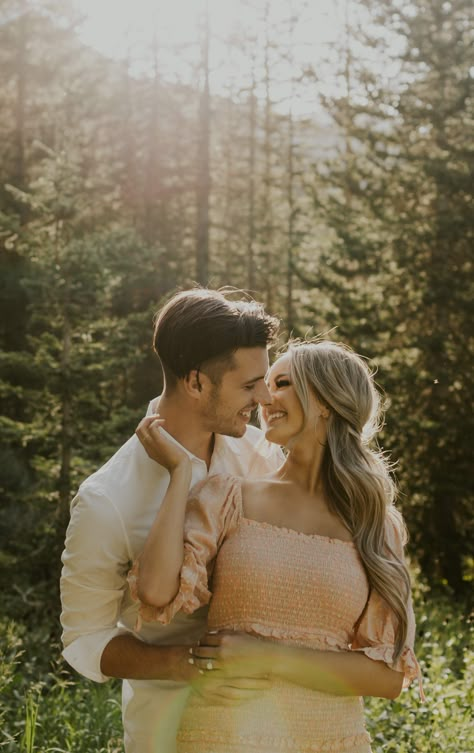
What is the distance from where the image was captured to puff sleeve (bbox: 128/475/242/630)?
2859 mm

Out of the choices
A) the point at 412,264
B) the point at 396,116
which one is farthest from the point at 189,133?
the point at 412,264

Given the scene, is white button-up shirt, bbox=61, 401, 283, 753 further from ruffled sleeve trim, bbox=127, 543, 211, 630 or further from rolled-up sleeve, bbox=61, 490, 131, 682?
ruffled sleeve trim, bbox=127, 543, 211, 630

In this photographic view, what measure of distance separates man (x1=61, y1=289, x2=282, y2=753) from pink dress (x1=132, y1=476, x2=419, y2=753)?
0.61 ft

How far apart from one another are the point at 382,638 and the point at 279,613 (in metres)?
0.35

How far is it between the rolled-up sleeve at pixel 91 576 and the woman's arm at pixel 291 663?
0.42 meters

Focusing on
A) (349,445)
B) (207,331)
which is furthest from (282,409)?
(207,331)

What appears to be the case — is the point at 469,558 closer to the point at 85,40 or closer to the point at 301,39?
the point at 301,39

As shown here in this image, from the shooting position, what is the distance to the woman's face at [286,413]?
3.24 metres

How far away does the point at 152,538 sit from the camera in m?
2.87

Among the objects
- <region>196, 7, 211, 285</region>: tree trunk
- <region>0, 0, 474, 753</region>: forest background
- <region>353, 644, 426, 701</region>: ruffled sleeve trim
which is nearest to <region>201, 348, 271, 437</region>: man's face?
<region>353, 644, 426, 701</region>: ruffled sleeve trim

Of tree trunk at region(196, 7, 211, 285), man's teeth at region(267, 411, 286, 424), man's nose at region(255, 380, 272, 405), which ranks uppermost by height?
tree trunk at region(196, 7, 211, 285)

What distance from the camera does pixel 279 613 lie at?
2918 millimetres

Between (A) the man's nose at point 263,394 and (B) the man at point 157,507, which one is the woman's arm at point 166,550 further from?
(A) the man's nose at point 263,394

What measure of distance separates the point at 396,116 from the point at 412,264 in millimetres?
3171
